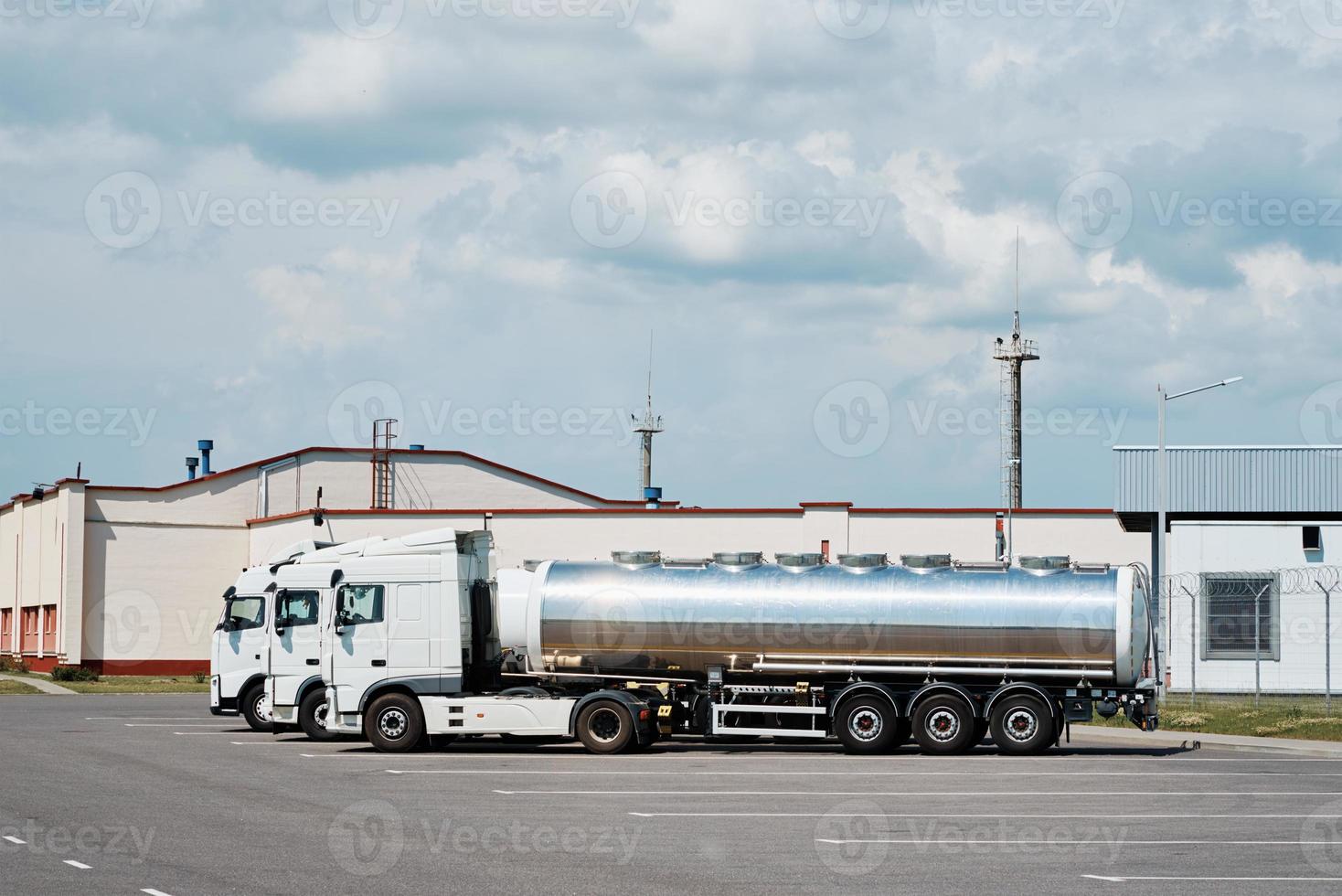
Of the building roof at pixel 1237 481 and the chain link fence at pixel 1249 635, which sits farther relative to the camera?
the building roof at pixel 1237 481

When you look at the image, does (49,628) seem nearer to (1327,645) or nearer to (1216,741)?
(1327,645)

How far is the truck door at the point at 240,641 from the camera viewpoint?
86.8 ft

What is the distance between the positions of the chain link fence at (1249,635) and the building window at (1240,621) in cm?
2

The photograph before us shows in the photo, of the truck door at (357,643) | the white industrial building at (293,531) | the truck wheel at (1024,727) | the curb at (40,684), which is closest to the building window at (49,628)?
the white industrial building at (293,531)

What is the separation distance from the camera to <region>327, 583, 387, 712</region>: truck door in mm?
23781

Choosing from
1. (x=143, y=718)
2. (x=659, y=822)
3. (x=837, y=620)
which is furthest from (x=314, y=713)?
(x=659, y=822)

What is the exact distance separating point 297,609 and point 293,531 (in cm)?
3057

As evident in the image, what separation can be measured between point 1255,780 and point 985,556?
28.8 meters

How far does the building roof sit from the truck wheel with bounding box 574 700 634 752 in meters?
20.9

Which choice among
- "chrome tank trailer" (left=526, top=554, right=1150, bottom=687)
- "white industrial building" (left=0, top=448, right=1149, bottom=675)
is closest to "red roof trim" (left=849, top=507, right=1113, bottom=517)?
"white industrial building" (left=0, top=448, right=1149, bottom=675)

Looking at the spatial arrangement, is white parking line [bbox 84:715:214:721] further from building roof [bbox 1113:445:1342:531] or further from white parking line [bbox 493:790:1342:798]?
building roof [bbox 1113:445:1342:531]

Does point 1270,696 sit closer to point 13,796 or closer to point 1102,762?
point 1102,762

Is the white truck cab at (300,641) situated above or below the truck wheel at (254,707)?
above

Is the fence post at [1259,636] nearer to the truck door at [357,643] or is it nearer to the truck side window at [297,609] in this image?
the truck door at [357,643]
